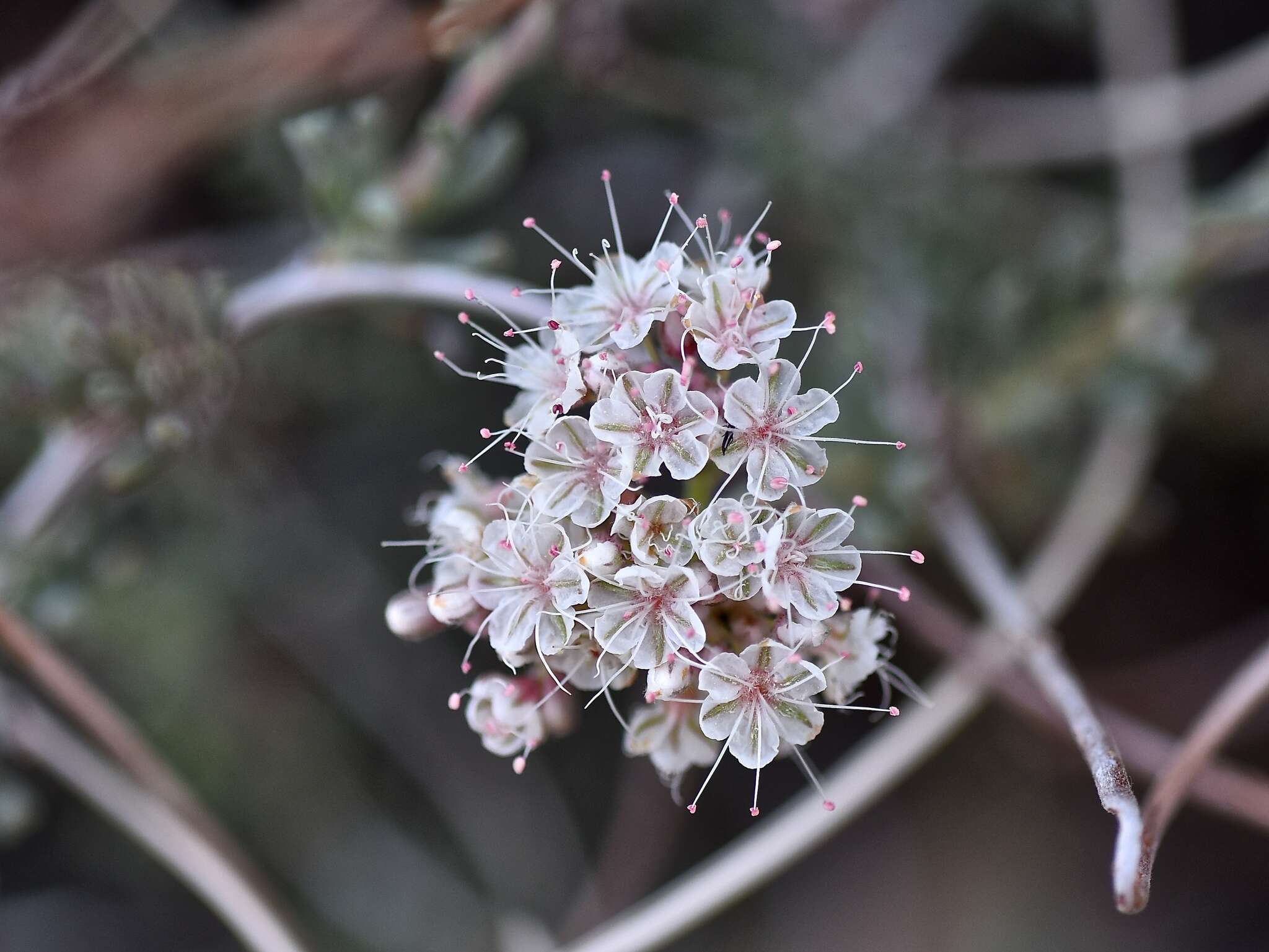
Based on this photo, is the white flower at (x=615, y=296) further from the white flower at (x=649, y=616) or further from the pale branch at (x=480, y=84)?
the pale branch at (x=480, y=84)

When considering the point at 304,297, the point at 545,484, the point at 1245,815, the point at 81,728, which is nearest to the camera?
the point at 545,484

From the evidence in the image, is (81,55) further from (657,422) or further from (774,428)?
(774,428)

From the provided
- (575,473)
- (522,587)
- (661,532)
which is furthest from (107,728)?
(661,532)

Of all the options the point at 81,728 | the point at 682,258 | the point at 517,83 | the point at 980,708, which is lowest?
the point at 980,708

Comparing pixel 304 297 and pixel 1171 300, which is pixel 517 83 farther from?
pixel 1171 300

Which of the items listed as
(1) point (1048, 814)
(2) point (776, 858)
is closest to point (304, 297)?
(2) point (776, 858)

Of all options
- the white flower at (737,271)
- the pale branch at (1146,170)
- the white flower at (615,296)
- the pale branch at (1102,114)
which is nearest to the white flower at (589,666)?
the white flower at (615,296)

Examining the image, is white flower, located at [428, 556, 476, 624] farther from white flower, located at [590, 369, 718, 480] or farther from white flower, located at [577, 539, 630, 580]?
white flower, located at [590, 369, 718, 480]
